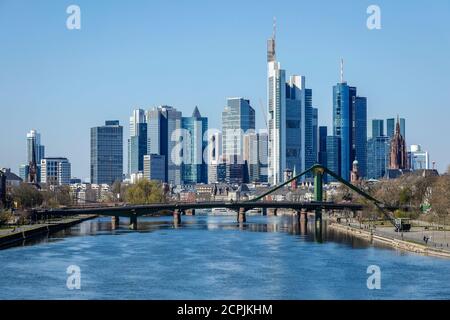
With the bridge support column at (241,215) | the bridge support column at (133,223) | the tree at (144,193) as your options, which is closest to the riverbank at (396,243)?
the bridge support column at (133,223)

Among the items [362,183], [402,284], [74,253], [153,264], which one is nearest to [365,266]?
[402,284]

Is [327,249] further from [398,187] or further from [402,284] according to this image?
[398,187]

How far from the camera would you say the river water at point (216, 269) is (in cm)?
3588

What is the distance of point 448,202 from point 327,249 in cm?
1748

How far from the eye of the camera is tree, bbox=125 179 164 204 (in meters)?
122

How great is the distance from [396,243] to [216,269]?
18140 millimetres

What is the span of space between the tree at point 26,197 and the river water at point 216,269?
35.2 m

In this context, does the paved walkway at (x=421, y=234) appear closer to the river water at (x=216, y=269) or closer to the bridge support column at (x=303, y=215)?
the river water at (x=216, y=269)

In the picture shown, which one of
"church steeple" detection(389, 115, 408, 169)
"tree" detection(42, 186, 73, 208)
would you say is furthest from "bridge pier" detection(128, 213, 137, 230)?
"church steeple" detection(389, 115, 408, 169)

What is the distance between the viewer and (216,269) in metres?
44.0

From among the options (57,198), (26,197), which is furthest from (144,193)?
(26,197)

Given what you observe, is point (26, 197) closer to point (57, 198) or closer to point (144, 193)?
point (57, 198)

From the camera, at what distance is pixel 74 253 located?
5247 cm
